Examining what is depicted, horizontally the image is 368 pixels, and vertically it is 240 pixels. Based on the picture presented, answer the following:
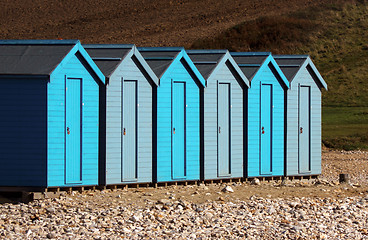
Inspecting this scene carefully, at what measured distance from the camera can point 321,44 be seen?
5550 cm

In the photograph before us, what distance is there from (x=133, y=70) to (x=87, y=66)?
127 centimetres

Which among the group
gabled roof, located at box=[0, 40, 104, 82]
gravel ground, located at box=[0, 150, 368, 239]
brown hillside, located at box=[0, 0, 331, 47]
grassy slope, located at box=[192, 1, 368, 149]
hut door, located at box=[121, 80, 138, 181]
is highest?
brown hillside, located at box=[0, 0, 331, 47]

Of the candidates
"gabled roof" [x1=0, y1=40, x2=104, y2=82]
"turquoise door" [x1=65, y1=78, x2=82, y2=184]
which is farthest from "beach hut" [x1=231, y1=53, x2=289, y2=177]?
"turquoise door" [x1=65, y1=78, x2=82, y2=184]

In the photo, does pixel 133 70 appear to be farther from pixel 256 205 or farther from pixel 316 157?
pixel 316 157

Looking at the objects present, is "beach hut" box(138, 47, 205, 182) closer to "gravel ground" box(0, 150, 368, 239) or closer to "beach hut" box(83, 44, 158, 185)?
"beach hut" box(83, 44, 158, 185)

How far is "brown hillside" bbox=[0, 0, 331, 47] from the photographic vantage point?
6450 cm

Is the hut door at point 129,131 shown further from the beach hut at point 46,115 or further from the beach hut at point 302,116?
the beach hut at point 302,116

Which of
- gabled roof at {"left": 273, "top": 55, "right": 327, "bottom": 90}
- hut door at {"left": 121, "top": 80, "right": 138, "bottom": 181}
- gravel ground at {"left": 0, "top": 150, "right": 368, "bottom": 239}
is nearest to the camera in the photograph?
gravel ground at {"left": 0, "top": 150, "right": 368, "bottom": 239}

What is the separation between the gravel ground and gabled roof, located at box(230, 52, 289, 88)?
2989 millimetres

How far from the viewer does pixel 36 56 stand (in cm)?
1730

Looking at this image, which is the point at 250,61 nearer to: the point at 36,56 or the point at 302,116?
the point at 302,116

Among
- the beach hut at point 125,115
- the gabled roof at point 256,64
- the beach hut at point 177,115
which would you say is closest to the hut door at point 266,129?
the gabled roof at point 256,64

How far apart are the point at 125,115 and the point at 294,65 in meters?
5.58

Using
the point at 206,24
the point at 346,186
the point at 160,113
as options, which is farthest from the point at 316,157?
the point at 206,24
